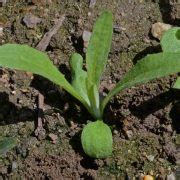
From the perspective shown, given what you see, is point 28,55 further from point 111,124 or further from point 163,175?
point 163,175

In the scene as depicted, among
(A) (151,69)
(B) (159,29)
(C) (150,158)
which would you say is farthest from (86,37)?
(C) (150,158)

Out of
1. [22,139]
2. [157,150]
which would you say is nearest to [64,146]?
[22,139]

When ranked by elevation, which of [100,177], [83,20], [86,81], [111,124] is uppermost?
[83,20]

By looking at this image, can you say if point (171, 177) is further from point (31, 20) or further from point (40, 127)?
point (31, 20)

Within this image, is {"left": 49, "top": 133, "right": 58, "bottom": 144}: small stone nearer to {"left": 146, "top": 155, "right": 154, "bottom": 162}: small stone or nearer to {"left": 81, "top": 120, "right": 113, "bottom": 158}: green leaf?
{"left": 81, "top": 120, "right": 113, "bottom": 158}: green leaf

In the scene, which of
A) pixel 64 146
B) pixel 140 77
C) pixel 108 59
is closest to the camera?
pixel 140 77

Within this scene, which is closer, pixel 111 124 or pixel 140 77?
pixel 140 77

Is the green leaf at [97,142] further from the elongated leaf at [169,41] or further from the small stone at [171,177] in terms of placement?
the elongated leaf at [169,41]
